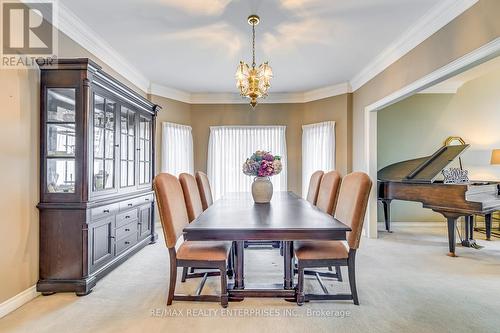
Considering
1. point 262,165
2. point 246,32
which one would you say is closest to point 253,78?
point 246,32

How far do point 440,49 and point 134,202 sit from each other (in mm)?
3938

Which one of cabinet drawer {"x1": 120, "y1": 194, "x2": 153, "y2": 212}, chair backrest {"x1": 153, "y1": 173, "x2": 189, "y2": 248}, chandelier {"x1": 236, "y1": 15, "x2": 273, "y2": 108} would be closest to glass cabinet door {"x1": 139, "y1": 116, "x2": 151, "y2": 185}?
cabinet drawer {"x1": 120, "y1": 194, "x2": 153, "y2": 212}

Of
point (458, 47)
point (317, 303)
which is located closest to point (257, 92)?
point (458, 47)

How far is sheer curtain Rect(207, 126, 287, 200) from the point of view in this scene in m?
5.88

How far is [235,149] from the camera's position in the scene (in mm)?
5895

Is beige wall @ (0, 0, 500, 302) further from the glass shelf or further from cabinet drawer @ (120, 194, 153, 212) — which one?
cabinet drawer @ (120, 194, 153, 212)

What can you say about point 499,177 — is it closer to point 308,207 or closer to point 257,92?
point 308,207

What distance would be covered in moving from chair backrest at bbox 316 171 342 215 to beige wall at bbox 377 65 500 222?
9.32 feet

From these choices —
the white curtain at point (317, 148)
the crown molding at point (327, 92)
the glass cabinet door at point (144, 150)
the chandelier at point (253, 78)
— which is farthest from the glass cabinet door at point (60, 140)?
the crown molding at point (327, 92)

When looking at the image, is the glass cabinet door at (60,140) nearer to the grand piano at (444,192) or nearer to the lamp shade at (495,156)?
the grand piano at (444,192)

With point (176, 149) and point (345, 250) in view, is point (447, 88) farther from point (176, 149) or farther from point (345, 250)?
point (176, 149)

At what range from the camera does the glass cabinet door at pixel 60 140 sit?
257 centimetres

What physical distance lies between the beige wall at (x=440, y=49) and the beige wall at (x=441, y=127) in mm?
1024

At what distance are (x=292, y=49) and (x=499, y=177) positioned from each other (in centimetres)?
467
